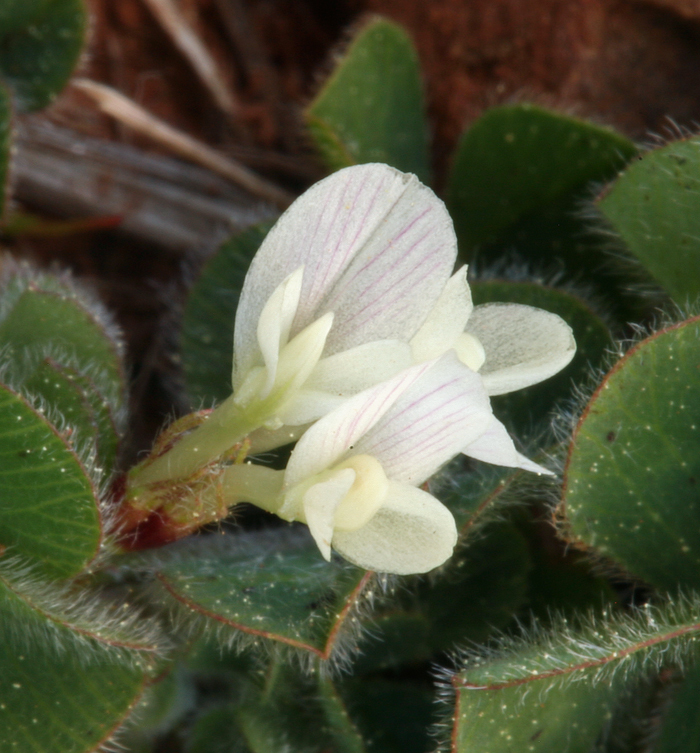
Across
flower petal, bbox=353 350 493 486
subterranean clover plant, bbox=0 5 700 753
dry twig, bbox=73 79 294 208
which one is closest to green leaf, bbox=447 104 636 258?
subterranean clover plant, bbox=0 5 700 753

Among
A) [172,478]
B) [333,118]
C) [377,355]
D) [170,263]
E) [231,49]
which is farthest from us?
[231,49]

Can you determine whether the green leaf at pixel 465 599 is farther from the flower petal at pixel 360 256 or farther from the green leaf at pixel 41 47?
the green leaf at pixel 41 47

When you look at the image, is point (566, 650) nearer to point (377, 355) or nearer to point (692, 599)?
point (692, 599)

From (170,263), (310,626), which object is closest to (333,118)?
(170,263)

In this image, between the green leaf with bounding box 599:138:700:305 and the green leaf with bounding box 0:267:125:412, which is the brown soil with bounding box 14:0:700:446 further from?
the green leaf with bounding box 599:138:700:305

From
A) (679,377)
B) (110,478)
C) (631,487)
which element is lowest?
(110,478)

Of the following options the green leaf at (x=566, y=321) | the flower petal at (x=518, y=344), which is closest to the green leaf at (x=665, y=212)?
the green leaf at (x=566, y=321)

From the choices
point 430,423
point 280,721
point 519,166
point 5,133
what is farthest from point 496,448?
point 5,133

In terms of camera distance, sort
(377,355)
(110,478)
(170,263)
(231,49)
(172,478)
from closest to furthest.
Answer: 1. (377,355)
2. (172,478)
3. (110,478)
4. (170,263)
5. (231,49)
